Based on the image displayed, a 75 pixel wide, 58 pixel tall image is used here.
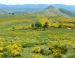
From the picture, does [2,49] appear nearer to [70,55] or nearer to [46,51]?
[46,51]

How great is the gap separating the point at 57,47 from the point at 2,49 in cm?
849

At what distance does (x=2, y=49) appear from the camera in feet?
158

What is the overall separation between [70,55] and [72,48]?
7.68 meters

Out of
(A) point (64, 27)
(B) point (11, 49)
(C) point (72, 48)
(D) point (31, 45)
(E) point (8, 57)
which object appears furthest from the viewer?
(A) point (64, 27)

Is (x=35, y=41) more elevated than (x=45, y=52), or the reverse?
(x=45, y=52)

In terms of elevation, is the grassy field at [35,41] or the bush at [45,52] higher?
the bush at [45,52]

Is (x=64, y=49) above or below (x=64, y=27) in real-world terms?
above

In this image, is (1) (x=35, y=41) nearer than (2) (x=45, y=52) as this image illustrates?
No

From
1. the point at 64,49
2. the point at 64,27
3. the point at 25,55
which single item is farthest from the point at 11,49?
the point at 64,27

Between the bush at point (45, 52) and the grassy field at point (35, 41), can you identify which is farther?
the grassy field at point (35, 41)

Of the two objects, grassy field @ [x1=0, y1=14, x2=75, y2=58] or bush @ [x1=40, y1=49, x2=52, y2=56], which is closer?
bush @ [x1=40, y1=49, x2=52, y2=56]

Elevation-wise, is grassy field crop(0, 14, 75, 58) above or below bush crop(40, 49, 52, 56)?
below

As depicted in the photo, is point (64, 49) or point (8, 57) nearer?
point (8, 57)

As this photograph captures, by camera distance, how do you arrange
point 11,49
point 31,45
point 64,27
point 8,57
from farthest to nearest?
point 64,27, point 31,45, point 11,49, point 8,57
